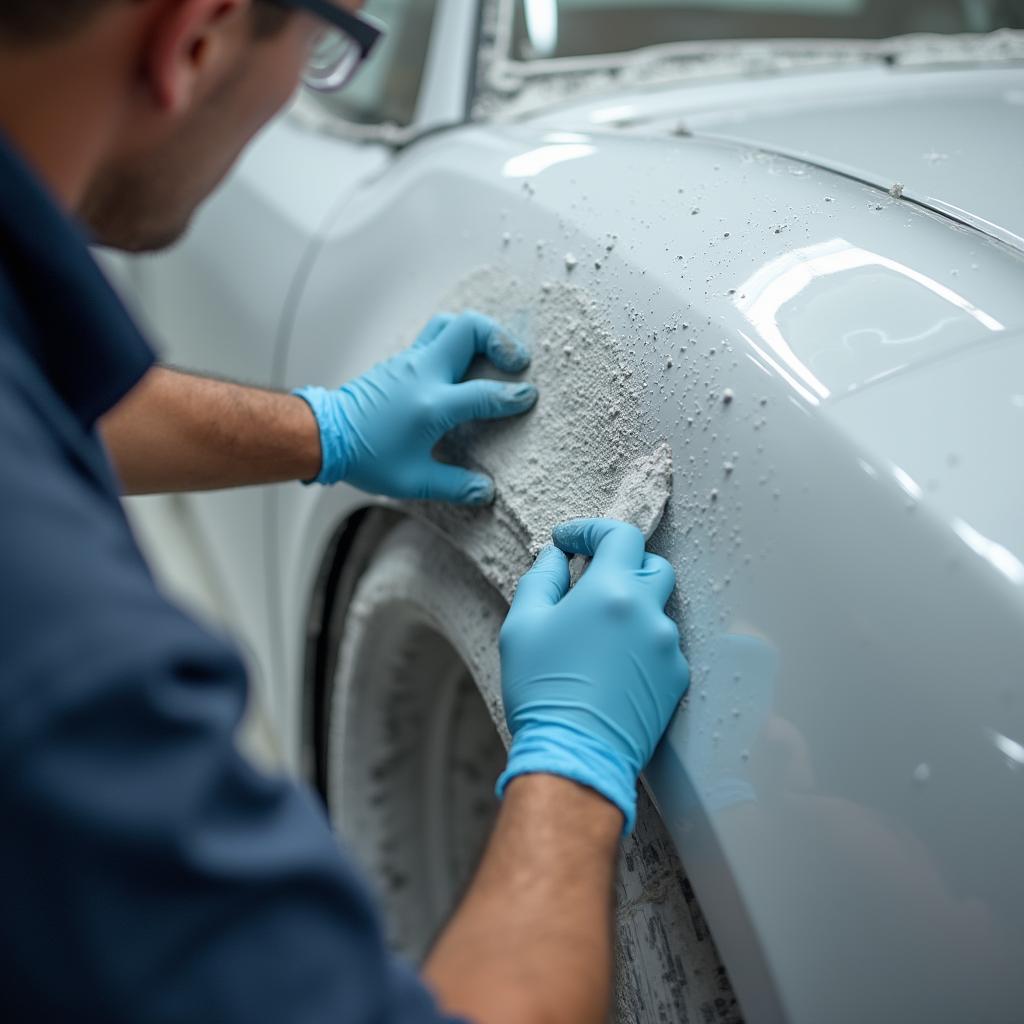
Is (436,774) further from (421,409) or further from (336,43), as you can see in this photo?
(336,43)

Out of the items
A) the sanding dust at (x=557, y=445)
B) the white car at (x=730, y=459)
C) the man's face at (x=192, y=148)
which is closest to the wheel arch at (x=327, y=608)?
the white car at (x=730, y=459)

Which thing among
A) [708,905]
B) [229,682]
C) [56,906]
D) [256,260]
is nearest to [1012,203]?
[708,905]

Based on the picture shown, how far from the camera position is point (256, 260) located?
4.80 feet

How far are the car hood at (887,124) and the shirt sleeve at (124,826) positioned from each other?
2.02ft

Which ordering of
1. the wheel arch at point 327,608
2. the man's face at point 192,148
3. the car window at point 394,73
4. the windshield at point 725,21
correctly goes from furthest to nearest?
the car window at point 394,73 < the windshield at point 725,21 < the wheel arch at point 327,608 < the man's face at point 192,148

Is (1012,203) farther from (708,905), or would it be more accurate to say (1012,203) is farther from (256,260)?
(256,260)

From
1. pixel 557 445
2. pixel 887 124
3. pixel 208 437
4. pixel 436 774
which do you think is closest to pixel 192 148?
pixel 557 445

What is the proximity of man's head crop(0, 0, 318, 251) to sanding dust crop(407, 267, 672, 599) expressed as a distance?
269 millimetres

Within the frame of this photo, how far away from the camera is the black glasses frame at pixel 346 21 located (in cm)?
67

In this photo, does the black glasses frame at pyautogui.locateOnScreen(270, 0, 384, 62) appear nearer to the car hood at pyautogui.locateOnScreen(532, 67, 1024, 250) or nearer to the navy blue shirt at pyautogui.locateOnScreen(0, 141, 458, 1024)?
the navy blue shirt at pyautogui.locateOnScreen(0, 141, 458, 1024)

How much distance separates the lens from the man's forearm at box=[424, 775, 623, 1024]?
1.99ft

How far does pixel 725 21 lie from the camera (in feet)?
4.51

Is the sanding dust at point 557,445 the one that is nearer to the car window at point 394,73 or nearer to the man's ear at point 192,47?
the man's ear at point 192,47

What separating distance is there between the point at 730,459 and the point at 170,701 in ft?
1.23
